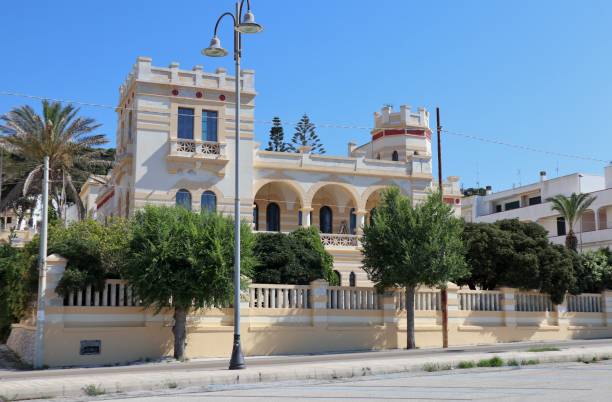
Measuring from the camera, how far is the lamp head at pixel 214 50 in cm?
1958

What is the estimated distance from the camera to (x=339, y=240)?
38.8 metres

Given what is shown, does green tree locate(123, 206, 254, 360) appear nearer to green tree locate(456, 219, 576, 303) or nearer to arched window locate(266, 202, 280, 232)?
green tree locate(456, 219, 576, 303)

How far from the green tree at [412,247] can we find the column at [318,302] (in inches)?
80.4

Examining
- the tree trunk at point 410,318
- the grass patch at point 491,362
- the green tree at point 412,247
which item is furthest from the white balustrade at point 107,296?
the grass patch at point 491,362

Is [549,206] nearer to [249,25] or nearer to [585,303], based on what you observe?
[585,303]

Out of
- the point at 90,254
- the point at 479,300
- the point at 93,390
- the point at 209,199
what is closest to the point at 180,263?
the point at 90,254

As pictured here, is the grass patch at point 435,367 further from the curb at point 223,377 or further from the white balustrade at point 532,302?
the white balustrade at point 532,302

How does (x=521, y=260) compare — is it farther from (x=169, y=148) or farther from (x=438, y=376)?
(x=169, y=148)

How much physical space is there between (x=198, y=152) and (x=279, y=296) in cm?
1257

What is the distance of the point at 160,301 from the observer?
22.2 m

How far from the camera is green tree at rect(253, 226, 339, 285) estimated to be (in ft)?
88.4

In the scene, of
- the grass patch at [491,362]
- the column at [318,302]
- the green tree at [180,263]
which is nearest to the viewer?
the grass patch at [491,362]

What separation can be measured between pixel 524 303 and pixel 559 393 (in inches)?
745

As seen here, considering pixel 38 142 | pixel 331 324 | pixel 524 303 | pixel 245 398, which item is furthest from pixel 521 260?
pixel 38 142
